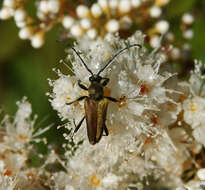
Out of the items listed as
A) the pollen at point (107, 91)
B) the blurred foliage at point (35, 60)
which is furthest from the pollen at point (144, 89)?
the blurred foliage at point (35, 60)

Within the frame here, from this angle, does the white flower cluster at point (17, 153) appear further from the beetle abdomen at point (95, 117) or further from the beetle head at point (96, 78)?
the beetle head at point (96, 78)

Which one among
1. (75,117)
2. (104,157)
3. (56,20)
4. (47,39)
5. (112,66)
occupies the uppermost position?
(47,39)

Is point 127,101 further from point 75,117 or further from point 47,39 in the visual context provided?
point 47,39

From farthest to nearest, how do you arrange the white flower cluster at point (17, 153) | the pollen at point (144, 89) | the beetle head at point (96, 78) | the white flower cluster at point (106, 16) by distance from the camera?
the white flower cluster at point (106, 16) → the white flower cluster at point (17, 153) → the pollen at point (144, 89) → the beetle head at point (96, 78)

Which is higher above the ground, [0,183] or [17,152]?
[17,152]

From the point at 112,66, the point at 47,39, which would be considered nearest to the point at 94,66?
the point at 112,66

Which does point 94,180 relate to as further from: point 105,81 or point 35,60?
point 35,60
